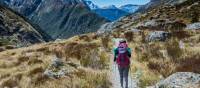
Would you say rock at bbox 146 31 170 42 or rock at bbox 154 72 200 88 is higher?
rock at bbox 154 72 200 88

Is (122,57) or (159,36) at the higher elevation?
(122,57)

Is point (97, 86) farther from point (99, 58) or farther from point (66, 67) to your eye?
point (99, 58)

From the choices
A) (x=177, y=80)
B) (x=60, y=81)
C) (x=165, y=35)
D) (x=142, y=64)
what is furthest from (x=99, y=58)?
(x=177, y=80)

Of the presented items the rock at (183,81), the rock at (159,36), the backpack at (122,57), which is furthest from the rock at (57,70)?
the rock at (159,36)

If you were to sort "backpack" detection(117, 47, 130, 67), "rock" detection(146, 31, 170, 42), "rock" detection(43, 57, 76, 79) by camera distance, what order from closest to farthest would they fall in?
"backpack" detection(117, 47, 130, 67), "rock" detection(43, 57, 76, 79), "rock" detection(146, 31, 170, 42)

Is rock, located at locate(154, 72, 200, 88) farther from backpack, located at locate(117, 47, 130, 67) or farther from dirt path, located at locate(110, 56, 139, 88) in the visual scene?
dirt path, located at locate(110, 56, 139, 88)

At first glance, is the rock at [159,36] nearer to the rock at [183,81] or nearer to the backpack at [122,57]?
the backpack at [122,57]

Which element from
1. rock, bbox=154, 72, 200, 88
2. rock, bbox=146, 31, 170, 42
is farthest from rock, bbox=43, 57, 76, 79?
rock, bbox=146, 31, 170, 42

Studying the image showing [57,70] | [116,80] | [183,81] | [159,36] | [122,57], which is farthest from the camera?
[159,36]

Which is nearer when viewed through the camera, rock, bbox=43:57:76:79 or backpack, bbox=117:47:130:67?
backpack, bbox=117:47:130:67

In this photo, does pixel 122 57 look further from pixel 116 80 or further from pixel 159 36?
pixel 159 36

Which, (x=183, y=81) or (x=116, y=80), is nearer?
(x=183, y=81)

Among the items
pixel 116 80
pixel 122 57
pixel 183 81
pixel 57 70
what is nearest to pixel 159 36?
pixel 116 80

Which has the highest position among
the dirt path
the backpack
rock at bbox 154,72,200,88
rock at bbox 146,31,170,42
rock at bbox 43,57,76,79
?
rock at bbox 154,72,200,88
